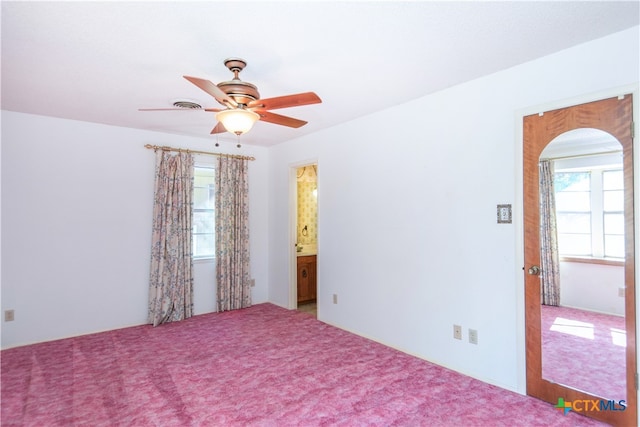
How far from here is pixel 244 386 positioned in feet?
9.17

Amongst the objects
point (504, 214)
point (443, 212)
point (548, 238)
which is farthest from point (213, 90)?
point (548, 238)

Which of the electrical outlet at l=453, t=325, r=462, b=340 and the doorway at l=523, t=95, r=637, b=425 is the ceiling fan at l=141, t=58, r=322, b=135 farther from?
the electrical outlet at l=453, t=325, r=462, b=340

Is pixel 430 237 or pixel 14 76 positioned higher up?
pixel 14 76

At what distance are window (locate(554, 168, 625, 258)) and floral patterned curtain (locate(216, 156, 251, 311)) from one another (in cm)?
397

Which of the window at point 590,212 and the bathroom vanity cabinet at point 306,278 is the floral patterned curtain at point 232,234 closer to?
the bathroom vanity cabinet at point 306,278

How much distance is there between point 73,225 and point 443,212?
412cm

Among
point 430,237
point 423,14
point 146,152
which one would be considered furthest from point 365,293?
point 146,152

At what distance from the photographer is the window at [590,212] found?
7.46 ft

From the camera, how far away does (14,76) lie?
9.09 feet

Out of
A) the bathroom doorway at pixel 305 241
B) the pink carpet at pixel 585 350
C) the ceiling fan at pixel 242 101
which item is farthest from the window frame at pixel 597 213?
the bathroom doorway at pixel 305 241

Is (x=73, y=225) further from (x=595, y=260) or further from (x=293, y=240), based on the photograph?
(x=595, y=260)

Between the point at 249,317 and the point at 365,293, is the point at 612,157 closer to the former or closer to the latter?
the point at 365,293

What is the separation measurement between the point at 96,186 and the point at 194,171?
1222 mm

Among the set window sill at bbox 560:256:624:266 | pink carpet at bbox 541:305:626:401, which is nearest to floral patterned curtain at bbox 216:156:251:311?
pink carpet at bbox 541:305:626:401
